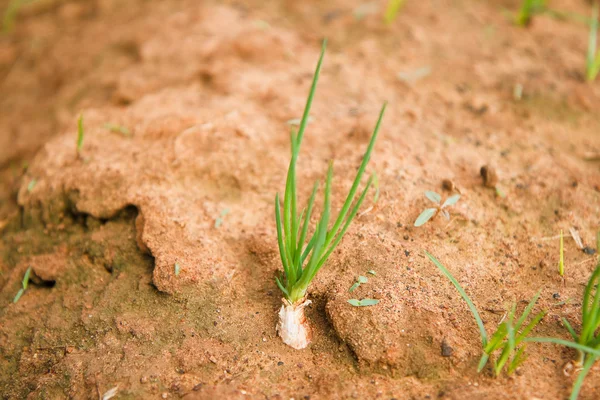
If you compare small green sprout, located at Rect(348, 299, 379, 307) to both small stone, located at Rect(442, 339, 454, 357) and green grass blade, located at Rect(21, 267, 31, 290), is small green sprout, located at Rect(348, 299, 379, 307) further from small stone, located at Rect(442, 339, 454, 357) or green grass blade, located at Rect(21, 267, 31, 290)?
green grass blade, located at Rect(21, 267, 31, 290)

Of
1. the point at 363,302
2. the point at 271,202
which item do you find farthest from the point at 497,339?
the point at 271,202

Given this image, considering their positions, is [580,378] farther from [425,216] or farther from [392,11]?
[392,11]

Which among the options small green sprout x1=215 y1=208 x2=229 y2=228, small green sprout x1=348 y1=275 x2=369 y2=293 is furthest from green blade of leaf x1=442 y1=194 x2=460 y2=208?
small green sprout x1=215 y1=208 x2=229 y2=228

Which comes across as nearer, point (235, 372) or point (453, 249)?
point (235, 372)

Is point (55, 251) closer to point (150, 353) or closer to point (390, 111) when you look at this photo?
point (150, 353)

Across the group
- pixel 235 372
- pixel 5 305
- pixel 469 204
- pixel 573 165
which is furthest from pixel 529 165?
pixel 5 305

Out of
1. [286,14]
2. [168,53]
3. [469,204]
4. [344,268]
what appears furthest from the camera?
[286,14]

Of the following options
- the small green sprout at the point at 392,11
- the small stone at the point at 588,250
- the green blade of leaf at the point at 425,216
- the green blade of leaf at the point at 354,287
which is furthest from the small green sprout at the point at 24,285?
the small green sprout at the point at 392,11
